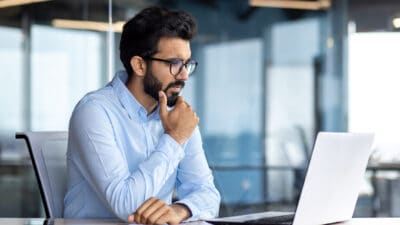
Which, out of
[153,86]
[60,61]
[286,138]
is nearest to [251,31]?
[286,138]

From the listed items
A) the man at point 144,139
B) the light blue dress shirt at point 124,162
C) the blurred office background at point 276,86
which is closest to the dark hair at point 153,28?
the man at point 144,139

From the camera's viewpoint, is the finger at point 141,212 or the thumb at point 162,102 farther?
the thumb at point 162,102

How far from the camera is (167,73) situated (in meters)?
2.99

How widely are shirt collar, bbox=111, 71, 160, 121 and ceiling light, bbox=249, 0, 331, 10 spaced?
5.07m

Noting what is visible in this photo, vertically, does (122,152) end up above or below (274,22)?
below

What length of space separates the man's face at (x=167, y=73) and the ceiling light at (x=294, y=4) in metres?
5.08

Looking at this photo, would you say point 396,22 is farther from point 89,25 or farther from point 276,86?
point 89,25

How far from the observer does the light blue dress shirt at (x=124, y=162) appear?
278 centimetres

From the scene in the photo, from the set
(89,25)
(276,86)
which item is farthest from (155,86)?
(276,86)

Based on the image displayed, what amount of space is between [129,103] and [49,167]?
1.14ft

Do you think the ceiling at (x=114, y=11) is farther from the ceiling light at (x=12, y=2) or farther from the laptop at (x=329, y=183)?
the laptop at (x=329, y=183)

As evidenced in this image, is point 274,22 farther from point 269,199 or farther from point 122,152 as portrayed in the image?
point 122,152

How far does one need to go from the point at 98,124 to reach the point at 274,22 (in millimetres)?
5276

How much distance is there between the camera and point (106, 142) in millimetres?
2826
